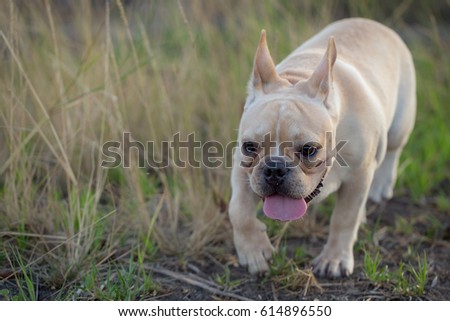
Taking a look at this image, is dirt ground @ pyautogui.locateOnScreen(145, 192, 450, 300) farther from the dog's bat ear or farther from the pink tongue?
the dog's bat ear

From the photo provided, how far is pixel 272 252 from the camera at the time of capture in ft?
14.4

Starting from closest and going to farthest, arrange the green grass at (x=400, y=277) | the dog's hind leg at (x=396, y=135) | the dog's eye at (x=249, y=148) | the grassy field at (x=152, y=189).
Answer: the dog's eye at (x=249, y=148), the green grass at (x=400, y=277), the grassy field at (x=152, y=189), the dog's hind leg at (x=396, y=135)

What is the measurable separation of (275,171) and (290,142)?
180 millimetres

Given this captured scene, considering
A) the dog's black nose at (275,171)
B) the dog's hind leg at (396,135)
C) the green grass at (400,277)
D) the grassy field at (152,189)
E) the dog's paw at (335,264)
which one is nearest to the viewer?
the dog's black nose at (275,171)

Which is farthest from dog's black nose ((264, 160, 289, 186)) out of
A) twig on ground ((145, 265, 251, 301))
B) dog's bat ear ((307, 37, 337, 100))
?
twig on ground ((145, 265, 251, 301))

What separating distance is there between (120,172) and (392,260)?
2118mm

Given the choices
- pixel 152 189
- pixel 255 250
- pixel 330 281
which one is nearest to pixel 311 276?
pixel 330 281

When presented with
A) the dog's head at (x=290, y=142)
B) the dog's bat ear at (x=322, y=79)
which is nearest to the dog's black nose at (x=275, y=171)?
the dog's head at (x=290, y=142)

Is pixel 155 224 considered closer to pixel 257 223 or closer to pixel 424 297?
pixel 257 223

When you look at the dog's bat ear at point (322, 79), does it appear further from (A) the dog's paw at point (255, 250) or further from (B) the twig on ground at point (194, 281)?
(B) the twig on ground at point (194, 281)

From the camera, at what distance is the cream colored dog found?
3.87 m

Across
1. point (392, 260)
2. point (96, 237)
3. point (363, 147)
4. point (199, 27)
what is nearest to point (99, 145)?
point (96, 237)

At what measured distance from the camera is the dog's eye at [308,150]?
386 cm

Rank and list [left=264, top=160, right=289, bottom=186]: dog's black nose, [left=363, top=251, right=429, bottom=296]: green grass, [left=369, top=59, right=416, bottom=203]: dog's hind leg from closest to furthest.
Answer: [left=264, top=160, right=289, bottom=186]: dog's black nose < [left=363, top=251, right=429, bottom=296]: green grass < [left=369, top=59, right=416, bottom=203]: dog's hind leg
